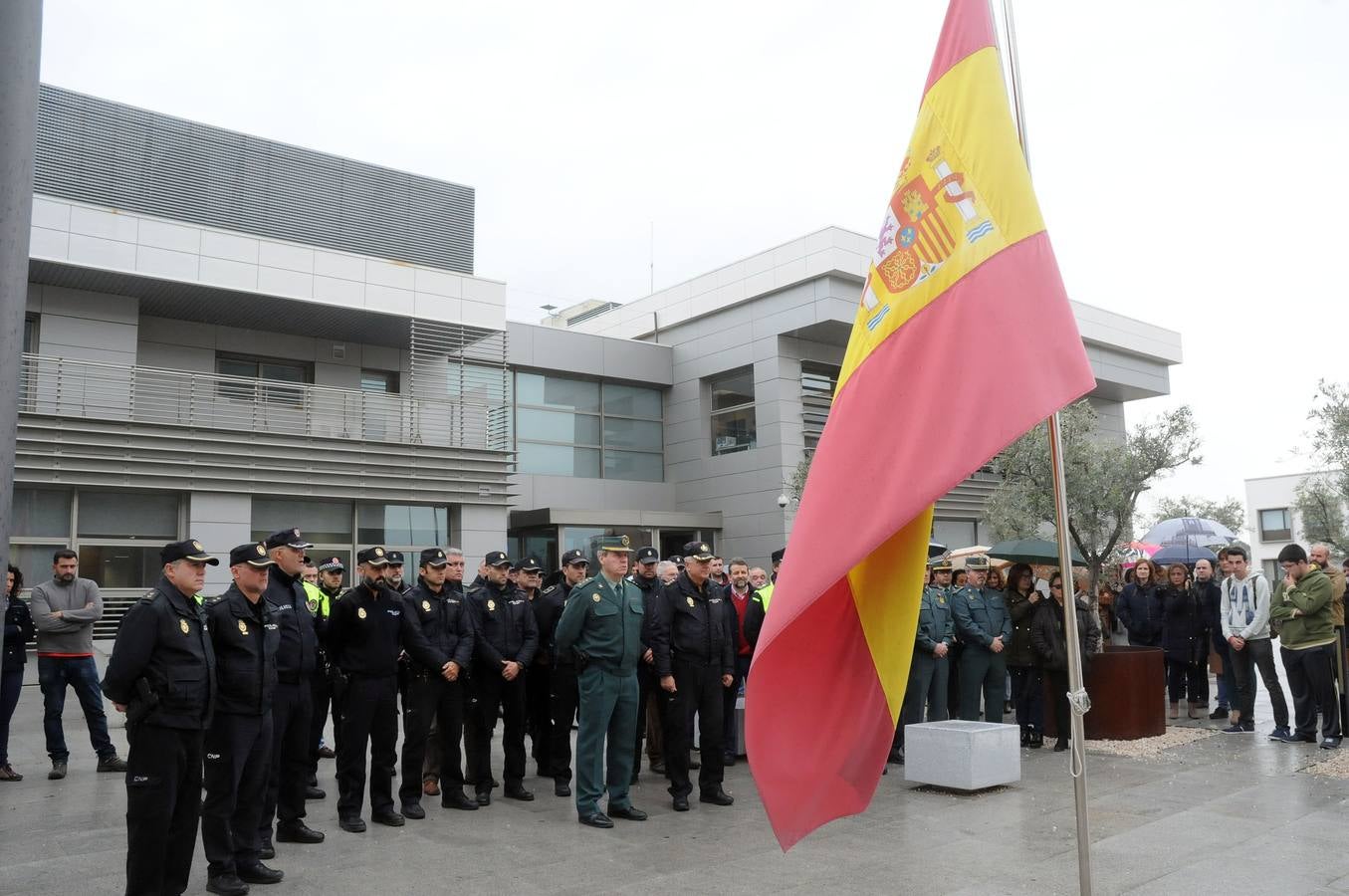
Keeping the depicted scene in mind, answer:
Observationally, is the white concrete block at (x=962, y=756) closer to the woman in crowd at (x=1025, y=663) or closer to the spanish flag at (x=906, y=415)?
the woman in crowd at (x=1025, y=663)

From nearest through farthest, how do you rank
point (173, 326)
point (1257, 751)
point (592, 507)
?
point (1257, 751), point (173, 326), point (592, 507)

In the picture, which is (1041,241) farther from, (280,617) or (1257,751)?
(1257,751)

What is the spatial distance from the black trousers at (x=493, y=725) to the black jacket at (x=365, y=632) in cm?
119

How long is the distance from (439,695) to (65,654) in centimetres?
420

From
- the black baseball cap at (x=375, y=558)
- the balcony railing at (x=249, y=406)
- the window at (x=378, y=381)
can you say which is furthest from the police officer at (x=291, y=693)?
the window at (x=378, y=381)

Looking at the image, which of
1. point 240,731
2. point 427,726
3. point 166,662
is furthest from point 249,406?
point 166,662

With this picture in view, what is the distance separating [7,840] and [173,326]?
1583cm

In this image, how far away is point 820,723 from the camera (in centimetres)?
378

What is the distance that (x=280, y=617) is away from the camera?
7301 millimetres

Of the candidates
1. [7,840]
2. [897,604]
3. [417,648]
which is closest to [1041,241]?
[897,604]

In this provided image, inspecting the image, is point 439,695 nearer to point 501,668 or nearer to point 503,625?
point 501,668

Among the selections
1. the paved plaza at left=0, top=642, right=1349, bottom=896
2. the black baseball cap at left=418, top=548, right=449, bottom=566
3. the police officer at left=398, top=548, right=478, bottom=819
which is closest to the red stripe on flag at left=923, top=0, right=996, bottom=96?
the paved plaza at left=0, top=642, right=1349, bottom=896

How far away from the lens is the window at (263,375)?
70.5 feet

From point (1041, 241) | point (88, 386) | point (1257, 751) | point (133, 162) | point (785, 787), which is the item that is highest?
point (133, 162)
